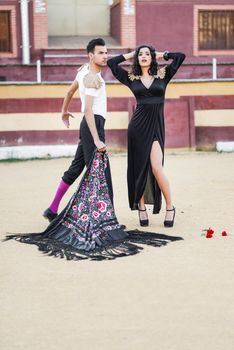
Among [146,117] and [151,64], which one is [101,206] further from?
[151,64]

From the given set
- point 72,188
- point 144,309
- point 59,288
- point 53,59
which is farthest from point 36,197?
point 53,59

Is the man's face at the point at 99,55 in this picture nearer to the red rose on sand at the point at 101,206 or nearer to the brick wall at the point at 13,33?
the red rose on sand at the point at 101,206

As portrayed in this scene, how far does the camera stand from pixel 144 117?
7.87m

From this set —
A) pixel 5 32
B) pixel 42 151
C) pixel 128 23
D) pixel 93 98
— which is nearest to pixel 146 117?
pixel 93 98

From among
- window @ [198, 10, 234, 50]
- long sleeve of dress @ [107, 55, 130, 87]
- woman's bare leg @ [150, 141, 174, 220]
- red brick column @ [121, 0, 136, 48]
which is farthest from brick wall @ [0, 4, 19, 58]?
woman's bare leg @ [150, 141, 174, 220]

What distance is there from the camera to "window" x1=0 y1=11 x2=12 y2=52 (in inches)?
830

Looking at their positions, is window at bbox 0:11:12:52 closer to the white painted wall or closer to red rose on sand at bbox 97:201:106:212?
the white painted wall

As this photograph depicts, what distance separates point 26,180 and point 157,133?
184 inches

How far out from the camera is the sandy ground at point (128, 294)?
15.0ft

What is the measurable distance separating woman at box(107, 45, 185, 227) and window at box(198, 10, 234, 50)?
14.1m

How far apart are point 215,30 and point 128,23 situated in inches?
85.8

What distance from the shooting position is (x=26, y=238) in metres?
7.52

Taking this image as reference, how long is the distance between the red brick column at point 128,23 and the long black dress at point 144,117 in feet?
44.7

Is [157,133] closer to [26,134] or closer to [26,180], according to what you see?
[26,180]
